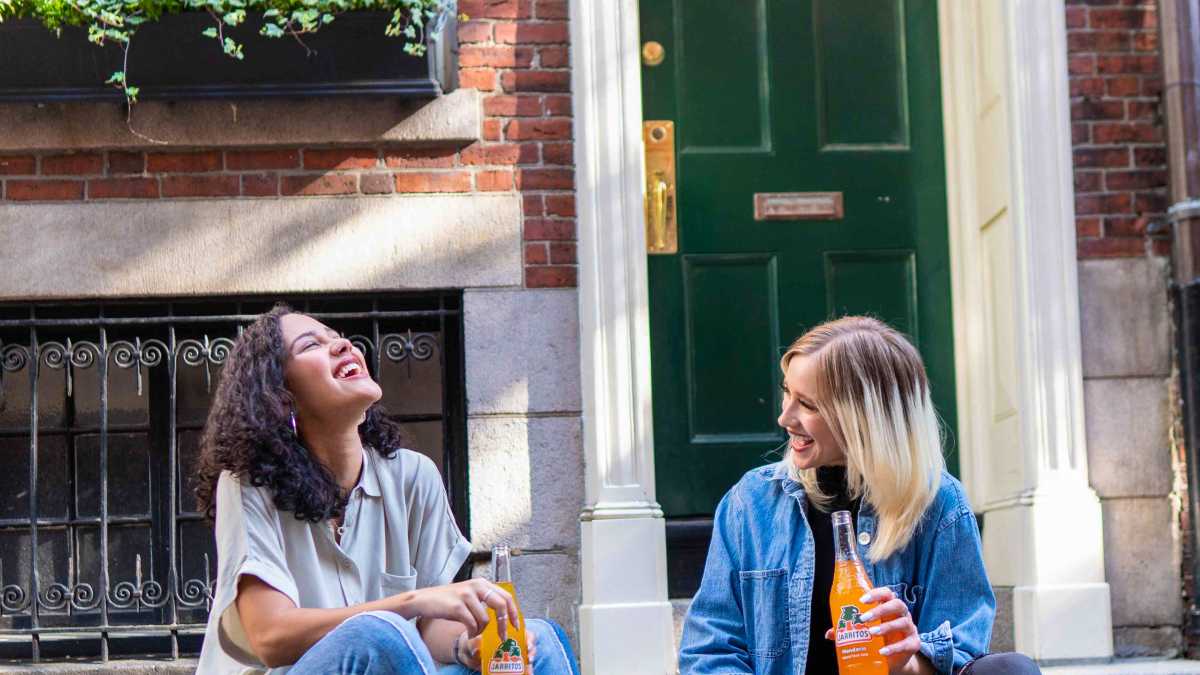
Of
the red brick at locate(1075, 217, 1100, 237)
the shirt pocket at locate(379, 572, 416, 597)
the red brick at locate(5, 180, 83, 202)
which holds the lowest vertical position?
the shirt pocket at locate(379, 572, 416, 597)

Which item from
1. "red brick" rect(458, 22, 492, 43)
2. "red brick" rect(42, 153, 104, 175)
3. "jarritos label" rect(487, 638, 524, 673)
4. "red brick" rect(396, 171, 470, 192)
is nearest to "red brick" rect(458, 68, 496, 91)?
"red brick" rect(458, 22, 492, 43)

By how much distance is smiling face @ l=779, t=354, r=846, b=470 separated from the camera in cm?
299

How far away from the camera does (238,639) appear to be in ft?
9.98

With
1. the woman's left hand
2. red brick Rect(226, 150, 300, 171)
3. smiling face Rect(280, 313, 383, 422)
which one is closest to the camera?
the woman's left hand

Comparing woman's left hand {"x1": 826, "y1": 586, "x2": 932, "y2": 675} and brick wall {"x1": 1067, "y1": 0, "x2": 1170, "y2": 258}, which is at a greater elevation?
brick wall {"x1": 1067, "y1": 0, "x2": 1170, "y2": 258}

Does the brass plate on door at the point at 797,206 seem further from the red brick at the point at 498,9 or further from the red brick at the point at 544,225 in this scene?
the red brick at the point at 498,9

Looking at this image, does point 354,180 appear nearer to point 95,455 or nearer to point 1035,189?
point 95,455

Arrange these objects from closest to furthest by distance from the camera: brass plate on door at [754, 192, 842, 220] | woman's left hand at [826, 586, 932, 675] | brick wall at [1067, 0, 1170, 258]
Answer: woman's left hand at [826, 586, 932, 675] → brick wall at [1067, 0, 1170, 258] → brass plate on door at [754, 192, 842, 220]

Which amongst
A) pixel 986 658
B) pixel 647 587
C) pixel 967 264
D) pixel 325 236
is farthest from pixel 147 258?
pixel 986 658

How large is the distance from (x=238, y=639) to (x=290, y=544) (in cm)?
21

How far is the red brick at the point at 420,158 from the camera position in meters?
5.55

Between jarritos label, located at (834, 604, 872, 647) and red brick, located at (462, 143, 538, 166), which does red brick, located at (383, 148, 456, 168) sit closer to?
red brick, located at (462, 143, 538, 166)

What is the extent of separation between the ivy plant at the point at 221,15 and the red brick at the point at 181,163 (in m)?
0.25

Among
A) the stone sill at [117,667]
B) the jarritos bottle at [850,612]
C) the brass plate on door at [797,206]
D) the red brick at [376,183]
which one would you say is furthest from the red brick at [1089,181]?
the stone sill at [117,667]
